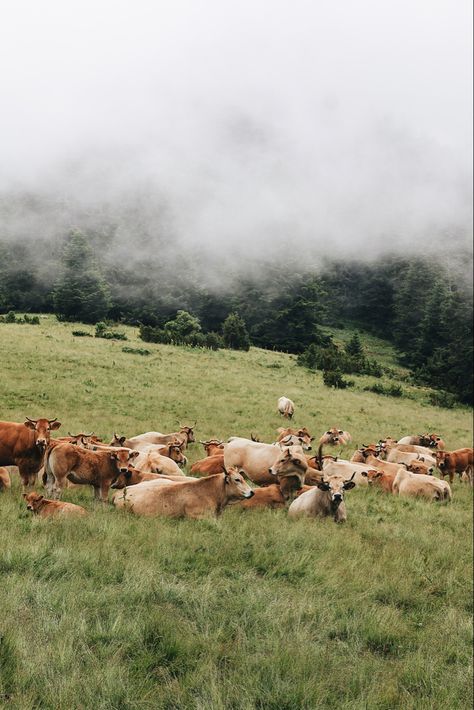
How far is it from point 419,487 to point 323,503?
436 cm

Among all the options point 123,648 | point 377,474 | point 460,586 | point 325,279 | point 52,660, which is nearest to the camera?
point 52,660

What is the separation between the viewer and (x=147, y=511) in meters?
8.16

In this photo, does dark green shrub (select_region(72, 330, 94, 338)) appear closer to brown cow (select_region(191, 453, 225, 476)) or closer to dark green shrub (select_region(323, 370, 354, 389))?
dark green shrub (select_region(323, 370, 354, 389))

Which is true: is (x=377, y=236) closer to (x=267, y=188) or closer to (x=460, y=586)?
(x=267, y=188)

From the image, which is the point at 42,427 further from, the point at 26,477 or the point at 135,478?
the point at 135,478

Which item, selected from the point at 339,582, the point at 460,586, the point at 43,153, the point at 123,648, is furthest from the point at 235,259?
the point at 460,586

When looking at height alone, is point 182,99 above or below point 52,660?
above

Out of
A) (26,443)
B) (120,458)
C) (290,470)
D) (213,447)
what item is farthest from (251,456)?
(26,443)

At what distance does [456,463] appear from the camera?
15.1 metres

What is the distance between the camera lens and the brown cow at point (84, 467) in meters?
8.17

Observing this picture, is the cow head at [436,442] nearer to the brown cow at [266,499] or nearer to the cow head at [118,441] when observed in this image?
the brown cow at [266,499]

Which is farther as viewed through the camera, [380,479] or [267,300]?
[380,479]

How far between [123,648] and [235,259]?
607cm

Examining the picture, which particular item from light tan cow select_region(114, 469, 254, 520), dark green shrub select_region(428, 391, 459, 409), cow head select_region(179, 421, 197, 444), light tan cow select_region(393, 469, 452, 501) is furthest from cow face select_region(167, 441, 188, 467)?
light tan cow select_region(393, 469, 452, 501)
